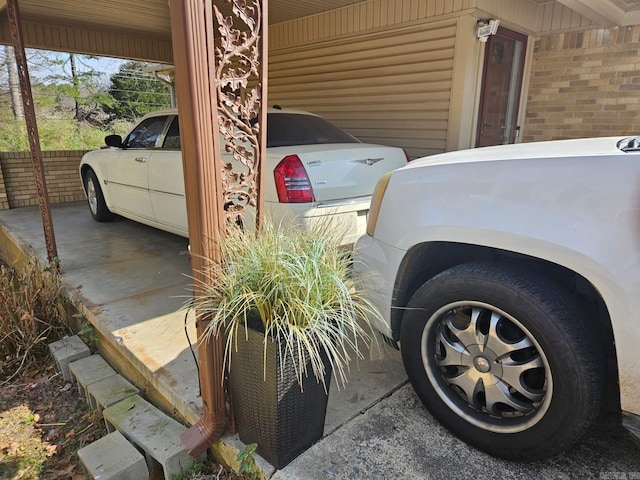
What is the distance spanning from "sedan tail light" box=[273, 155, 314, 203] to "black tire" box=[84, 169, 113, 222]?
3865mm

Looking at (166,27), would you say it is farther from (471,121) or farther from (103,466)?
(103,466)

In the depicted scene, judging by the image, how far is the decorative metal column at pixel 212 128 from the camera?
176cm

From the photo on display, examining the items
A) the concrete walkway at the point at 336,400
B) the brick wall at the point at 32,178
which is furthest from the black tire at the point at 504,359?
the brick wall at the point at 32,178

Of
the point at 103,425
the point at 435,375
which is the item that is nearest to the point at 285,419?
the point at 435,375

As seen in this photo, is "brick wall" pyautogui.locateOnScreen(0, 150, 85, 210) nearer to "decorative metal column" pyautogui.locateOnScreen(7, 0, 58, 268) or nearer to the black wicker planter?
"decorative metal column" pyautogui.locateOnScreen(7, 0, 58, 268)

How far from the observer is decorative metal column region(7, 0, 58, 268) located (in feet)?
12.2

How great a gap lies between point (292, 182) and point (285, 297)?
193cm

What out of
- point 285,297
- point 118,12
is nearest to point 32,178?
point 118,12

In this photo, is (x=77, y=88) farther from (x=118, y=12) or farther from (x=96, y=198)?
(x=96, y=198)

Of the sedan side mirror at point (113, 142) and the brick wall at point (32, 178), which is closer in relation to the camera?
the sedan side mirror at point (113, 142)

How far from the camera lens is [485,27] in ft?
16.5

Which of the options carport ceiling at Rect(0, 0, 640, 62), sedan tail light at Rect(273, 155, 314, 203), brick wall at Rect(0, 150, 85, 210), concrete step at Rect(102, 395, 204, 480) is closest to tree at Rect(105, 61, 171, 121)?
carport ceiling at Rect(0, 0, 640, 62)

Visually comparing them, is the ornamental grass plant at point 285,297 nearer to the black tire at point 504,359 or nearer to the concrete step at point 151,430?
the black tire at point 504,359

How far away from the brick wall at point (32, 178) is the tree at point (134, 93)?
920 centimetres
